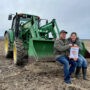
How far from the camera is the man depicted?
7105mm

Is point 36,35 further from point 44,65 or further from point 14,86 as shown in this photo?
point 14,86

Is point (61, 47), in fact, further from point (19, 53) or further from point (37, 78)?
point (19, 53)

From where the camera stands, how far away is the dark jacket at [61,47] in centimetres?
716

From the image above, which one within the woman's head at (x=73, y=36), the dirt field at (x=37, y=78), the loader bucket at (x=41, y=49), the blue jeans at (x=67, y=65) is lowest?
the dirt field at (x=37, y=78)

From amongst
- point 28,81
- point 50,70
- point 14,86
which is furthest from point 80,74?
point 14,86

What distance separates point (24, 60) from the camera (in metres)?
9.95

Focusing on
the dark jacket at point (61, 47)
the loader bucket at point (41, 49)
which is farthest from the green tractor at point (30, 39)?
the dark jacket at point (61, 47)

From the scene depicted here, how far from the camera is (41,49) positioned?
29.7 ft

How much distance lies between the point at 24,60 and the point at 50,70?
1927mm

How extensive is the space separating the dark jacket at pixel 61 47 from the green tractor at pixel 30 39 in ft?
3.67

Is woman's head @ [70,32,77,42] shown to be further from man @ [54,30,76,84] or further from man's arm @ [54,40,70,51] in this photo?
man's arm @ [54,40,70,51]

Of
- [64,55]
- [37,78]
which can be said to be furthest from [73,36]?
[37,78]

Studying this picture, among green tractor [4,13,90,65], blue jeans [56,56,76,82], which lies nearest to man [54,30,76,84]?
blue jeans [56,56,76,82]

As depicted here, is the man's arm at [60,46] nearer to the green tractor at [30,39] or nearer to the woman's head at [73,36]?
the woman's head at [73,36]
